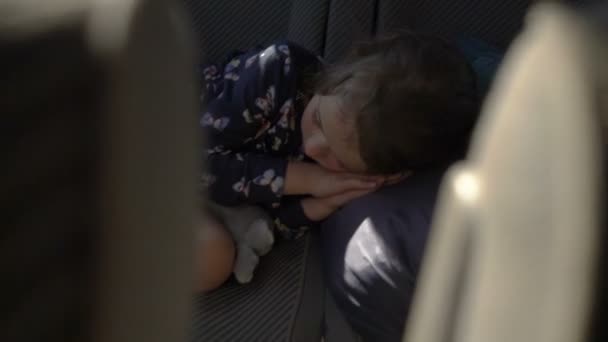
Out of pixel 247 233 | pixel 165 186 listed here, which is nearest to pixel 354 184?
pixel 247 233

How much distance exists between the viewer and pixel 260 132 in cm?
120

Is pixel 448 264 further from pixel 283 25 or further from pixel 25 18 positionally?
pixel 283 25

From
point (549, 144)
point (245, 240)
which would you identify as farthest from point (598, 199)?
point (245, 240)

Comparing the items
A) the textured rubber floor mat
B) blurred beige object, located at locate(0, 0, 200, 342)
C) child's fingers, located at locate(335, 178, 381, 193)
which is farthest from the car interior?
child's fingers, located at locate(335, 178, 381, 193)

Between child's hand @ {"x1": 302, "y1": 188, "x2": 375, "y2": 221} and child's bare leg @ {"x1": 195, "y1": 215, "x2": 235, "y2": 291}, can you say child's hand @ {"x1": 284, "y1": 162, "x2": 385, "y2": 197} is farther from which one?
child's bare leg @ {"x1": 195, "y1": 215, "x2": 235, "y2": 291}

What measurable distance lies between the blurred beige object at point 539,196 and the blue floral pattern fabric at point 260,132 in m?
0.81

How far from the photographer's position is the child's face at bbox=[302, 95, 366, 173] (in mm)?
1060

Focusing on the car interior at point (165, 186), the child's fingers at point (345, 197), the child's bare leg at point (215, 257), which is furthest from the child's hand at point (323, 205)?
the car interior at point (165, 186)

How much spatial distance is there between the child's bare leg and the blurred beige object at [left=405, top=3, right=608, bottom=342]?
0.71m

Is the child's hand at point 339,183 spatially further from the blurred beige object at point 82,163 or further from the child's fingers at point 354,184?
the blurred beige object at point 82,163

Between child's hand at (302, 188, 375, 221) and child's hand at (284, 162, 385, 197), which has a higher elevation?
child's hand at (284, 162, 385, 197)

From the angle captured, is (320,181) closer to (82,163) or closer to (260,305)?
(260,305)

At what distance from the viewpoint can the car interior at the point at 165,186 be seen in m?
0.26

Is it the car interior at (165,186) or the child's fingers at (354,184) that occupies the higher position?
the car interior at (165,186)
